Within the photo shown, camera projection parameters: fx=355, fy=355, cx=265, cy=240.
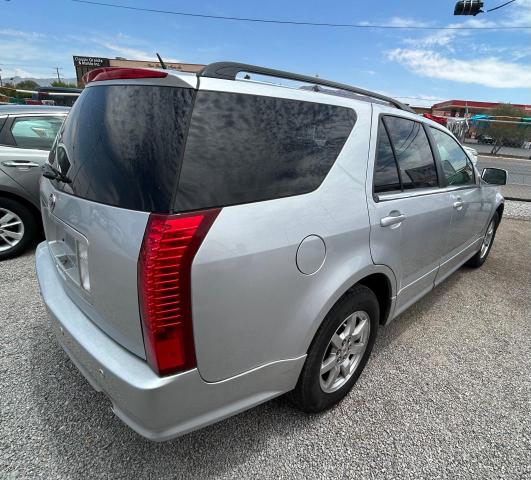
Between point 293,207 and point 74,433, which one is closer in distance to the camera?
point 293,207

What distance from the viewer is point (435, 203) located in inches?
99.3

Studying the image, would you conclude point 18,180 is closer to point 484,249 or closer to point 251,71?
point 251,71

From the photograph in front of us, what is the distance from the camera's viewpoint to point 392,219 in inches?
79.6

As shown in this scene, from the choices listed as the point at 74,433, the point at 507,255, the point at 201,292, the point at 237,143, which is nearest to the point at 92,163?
the point at 237,143

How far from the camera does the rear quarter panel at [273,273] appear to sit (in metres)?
1.28

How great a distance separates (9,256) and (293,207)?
388 centimetres

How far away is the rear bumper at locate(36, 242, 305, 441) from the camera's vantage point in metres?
1.30

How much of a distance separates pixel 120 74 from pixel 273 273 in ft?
3.58

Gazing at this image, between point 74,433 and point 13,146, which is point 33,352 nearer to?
point 74,433

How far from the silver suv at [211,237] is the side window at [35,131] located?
8.63 feet

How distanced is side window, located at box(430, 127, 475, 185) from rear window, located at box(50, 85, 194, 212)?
7.45ft

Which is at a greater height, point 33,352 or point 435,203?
point 435,203

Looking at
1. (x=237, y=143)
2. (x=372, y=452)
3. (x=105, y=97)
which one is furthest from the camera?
(x=372, y=452)

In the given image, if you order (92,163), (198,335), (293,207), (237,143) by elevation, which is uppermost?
(237,143)
